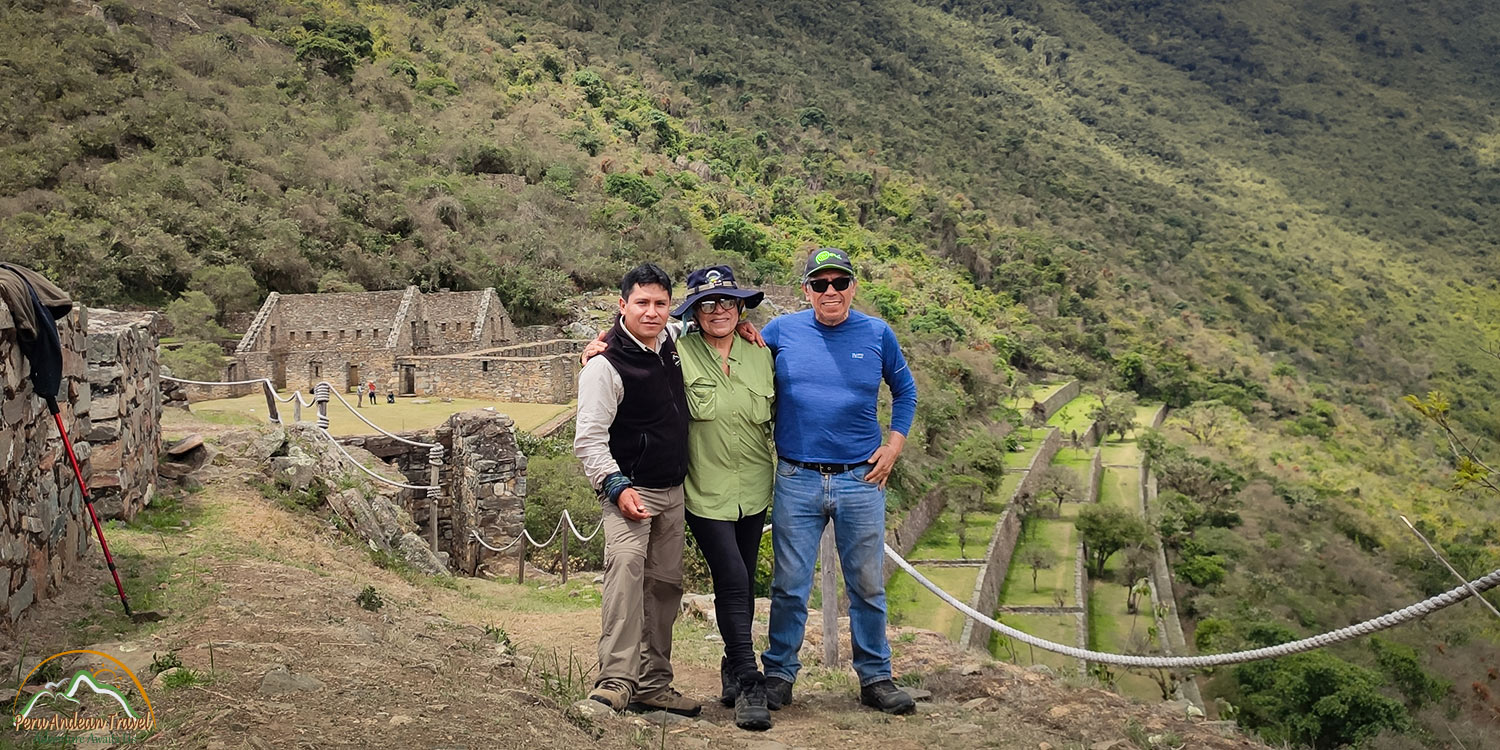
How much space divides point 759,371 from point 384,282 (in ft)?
85.9

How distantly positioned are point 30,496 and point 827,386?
3721mm

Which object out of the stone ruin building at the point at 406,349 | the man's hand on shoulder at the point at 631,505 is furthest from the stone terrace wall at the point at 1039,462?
the man's hand on shoulder at the point at 631,505

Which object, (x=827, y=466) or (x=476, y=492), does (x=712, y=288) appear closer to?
(x=827, y=466)

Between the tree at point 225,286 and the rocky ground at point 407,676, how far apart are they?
20.2 meters

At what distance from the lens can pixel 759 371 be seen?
4246 millimetres

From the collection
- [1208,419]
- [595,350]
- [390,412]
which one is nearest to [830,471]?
[595,350]

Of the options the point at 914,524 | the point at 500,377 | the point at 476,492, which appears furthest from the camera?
the point at 914,524

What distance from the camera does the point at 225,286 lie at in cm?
2423

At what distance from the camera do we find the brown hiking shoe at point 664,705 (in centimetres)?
397

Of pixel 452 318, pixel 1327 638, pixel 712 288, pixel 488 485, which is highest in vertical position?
pixel 712 288

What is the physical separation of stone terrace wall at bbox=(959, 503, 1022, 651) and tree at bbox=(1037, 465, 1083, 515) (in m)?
2.44

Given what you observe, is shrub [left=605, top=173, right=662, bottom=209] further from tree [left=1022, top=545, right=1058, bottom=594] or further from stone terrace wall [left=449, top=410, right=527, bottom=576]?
stone terrace wall [left=449, top=410, right=527, bottom=576]

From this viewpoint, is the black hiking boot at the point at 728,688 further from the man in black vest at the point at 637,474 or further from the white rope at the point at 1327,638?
the white rope at the point at 1327,638

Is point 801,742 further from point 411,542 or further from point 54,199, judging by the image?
point 54,199
